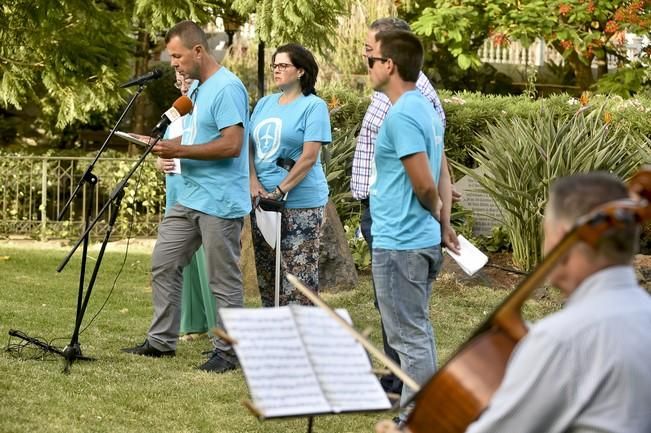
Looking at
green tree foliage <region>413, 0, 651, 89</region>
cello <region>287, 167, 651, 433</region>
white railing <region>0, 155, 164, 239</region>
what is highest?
green tree foliage <region>413, 0, 651, 89</region>

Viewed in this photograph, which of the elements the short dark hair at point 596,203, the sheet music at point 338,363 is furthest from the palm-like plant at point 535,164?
the short dark hair at point 596,203

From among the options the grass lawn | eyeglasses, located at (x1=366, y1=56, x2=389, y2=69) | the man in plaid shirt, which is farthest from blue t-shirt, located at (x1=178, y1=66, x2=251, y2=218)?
eyeglasses, located at (x1=366, y1=56, x2=389, y2=69)

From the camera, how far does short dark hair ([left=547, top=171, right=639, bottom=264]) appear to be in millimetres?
2910

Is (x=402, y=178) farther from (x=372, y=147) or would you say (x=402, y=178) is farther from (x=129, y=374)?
(x=129, y=374)

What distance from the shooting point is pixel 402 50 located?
550cm

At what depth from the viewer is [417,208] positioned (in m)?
5.55

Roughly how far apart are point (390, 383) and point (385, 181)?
1698 mm

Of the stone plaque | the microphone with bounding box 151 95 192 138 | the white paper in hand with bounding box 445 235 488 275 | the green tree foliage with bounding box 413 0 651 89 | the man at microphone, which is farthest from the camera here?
the green tree foliage with bounding box 413 0 651 89

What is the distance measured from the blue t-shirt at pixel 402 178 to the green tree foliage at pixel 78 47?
816 centimetres

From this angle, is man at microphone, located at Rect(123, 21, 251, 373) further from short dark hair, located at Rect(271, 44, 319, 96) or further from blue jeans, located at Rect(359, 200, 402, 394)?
blue jeans, located at Rect(359, 200, 402, 394)

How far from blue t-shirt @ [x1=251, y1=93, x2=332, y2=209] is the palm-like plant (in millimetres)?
3991

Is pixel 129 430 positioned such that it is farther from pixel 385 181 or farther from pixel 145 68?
pixel 145 68

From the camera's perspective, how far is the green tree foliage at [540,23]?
18734 mm

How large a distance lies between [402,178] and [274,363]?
214 cm
